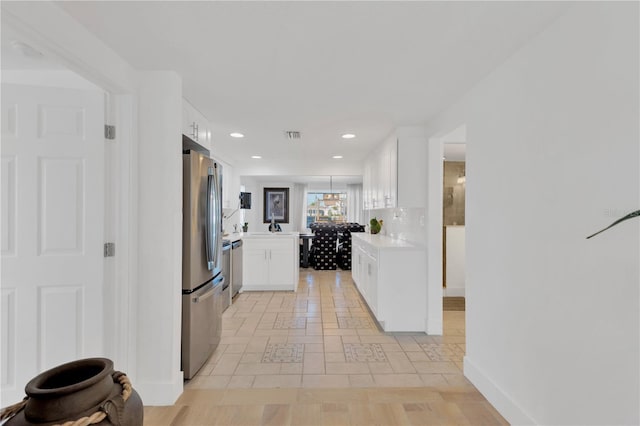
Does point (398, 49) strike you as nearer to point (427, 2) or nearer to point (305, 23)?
point (427, 2)

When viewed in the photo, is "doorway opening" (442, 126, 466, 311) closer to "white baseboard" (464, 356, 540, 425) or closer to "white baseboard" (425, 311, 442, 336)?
"white baseboard" (425, 311, 442, 336)

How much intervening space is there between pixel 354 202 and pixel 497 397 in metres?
7.47

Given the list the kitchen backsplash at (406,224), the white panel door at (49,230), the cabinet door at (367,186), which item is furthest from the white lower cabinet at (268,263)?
the white panel door at (49,230)

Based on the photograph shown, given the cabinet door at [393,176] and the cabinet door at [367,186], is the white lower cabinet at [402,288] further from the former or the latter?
the cabinet door at [367,186]

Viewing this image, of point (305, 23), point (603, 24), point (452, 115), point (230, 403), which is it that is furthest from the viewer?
point (452, 115)

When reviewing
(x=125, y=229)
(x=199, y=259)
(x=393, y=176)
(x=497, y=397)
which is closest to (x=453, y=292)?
(x=393, y=176)

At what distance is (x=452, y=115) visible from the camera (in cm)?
282

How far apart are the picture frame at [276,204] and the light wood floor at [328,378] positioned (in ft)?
18.2

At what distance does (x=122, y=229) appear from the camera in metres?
2.09

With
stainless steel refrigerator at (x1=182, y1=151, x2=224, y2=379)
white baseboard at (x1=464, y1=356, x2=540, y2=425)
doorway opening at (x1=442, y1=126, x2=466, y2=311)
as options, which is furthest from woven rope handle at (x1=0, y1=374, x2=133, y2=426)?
doorway opening at (x1=442, y1=126, x2=466, y2=311)

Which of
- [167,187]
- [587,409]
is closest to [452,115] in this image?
[587,409]

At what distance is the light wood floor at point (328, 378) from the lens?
6.63 ft

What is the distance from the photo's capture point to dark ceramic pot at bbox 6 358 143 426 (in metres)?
0.82

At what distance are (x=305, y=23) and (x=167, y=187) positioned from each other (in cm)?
138
